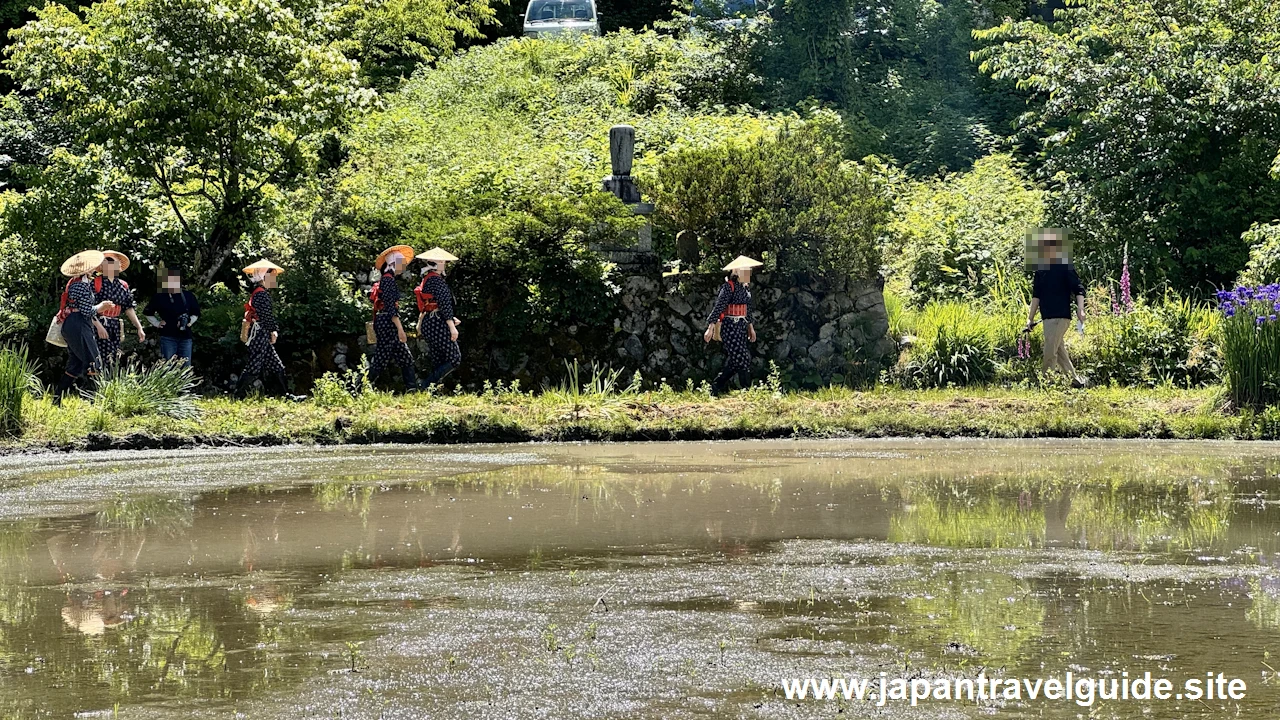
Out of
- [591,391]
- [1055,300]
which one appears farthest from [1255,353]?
[591,391]

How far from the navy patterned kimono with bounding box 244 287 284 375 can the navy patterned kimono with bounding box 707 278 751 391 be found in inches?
207

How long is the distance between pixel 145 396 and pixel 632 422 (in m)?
5.05

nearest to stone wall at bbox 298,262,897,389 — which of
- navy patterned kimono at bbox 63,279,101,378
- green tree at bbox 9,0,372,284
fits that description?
green tree at bbox 9,0,372,284

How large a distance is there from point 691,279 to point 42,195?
30.1 ft

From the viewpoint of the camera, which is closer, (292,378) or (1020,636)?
(1020,636)

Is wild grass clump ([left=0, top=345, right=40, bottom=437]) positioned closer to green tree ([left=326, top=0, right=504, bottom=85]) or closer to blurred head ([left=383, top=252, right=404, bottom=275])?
blurred head ([left=383, top=252, right=404, bottom=275])

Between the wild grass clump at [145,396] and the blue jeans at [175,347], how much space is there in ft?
5.64

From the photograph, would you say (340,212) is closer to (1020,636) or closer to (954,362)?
(954,362)

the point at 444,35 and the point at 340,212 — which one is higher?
the point at 444,35

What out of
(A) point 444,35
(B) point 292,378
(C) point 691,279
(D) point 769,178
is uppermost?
(A) point 444,35

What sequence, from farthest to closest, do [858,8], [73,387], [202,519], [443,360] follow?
[858,8] < [443,360] < [73,387] < [202,519]

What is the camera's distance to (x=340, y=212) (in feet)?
74.4

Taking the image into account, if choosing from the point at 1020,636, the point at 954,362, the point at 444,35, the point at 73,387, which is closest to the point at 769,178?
the point at 954,362

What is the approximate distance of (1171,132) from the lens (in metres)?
23.6
